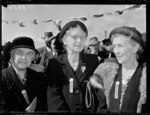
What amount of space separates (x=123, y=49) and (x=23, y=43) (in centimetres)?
145

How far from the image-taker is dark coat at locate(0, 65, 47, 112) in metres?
3.85

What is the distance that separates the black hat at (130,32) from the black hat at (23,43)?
1.17 m

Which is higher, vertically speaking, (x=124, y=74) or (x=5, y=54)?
(x=5, y=54)

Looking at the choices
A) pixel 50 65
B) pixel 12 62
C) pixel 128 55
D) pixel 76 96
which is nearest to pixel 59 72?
pixel 50 65

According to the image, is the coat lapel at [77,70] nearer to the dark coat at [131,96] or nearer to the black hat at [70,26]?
the black hat at [70,26]

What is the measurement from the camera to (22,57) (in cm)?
386

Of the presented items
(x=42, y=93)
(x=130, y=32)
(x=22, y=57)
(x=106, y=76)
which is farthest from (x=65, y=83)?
(x=130, y=32)

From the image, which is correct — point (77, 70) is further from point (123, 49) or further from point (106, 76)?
point (123, 49)

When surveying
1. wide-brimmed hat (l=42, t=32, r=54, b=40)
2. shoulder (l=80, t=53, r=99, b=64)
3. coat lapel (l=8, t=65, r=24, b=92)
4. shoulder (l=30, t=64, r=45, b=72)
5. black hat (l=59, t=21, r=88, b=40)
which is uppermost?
black hat (l=59, t=21, r=88, b=40)

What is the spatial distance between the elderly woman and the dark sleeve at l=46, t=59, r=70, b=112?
486 millimetres

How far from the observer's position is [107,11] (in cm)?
388

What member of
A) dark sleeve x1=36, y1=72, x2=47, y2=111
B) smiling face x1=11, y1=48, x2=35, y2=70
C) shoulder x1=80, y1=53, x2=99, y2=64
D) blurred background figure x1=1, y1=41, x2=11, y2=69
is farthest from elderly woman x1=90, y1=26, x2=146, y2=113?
blurred background figure x1=1, y1=41, x2=11, y2=69

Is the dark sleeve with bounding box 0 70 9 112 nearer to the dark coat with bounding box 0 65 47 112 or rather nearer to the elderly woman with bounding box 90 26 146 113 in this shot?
the dark coat with bounding box 0 65 47 112

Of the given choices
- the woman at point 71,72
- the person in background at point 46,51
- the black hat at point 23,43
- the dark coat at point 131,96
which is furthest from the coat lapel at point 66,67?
the dark coat at point 131,96
